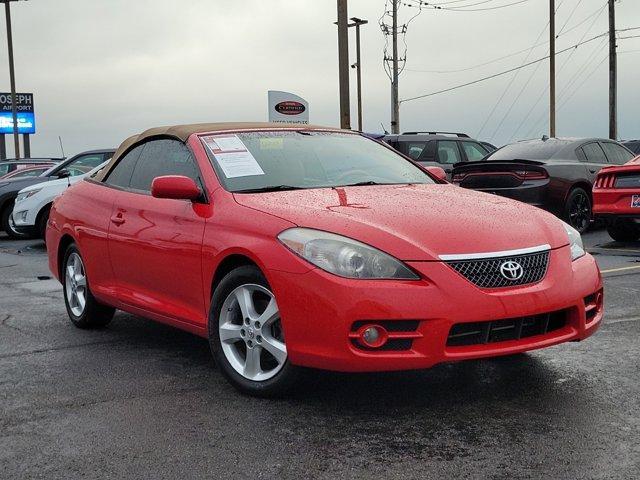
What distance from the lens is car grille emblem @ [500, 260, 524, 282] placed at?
397cm

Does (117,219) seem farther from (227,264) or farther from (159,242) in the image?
(227,264)

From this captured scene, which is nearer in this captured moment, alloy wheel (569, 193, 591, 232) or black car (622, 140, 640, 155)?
alloy wheel (569, 193, 591, 232)

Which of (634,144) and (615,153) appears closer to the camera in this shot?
(615,153)

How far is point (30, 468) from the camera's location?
135 inches

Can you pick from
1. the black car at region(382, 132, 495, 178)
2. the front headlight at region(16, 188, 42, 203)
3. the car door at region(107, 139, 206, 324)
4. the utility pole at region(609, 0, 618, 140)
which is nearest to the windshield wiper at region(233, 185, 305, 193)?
the car door at region(107, 139, 206, 324)

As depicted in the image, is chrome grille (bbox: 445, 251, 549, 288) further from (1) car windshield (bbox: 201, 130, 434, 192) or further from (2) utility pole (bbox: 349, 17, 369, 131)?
(2) utility pole (bbox: 349, 17, 369, 131)

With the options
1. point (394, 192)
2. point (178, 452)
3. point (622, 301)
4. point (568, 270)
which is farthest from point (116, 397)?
point (622, 301)

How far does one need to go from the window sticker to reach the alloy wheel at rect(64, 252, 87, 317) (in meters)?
1.73

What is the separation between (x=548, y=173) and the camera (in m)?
12.6

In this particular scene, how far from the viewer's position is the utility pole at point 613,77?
3572 centimetres

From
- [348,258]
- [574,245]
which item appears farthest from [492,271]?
[574,245]

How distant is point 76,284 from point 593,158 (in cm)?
963

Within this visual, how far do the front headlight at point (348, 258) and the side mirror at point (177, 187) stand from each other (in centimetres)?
95

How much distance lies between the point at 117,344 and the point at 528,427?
308 cm
